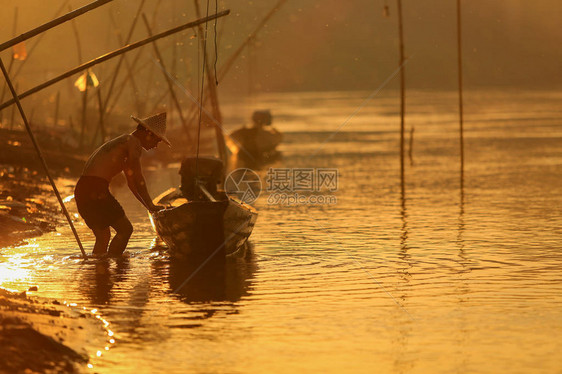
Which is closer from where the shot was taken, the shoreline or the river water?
the shoreline

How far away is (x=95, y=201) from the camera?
11086 mm

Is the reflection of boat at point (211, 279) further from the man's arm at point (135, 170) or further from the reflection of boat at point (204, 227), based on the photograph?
the man's arm at point (135, 170)

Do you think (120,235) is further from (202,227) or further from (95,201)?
(202,227)

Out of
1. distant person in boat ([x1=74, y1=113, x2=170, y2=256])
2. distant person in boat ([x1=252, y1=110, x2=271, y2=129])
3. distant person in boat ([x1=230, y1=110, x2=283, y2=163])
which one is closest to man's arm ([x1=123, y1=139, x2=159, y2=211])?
distant person in boat ([x1=74, y1=113, x2=170, y2=256])

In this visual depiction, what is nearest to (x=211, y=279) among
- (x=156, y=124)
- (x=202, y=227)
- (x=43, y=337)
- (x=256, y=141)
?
(x=202, y=227)

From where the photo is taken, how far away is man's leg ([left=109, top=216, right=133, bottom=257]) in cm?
1146

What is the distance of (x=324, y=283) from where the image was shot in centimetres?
1086

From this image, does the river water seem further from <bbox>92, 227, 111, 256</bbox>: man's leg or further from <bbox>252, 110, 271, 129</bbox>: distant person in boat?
<bbox>252, 110, 271, 129</bbox>: distant person in boat

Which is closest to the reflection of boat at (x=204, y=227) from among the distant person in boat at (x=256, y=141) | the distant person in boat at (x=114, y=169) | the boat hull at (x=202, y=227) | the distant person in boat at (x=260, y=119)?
the boat hull at (x=202, y=227)

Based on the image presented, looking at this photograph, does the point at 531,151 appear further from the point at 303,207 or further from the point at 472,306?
the point at 472,306

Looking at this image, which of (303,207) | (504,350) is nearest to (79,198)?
(504,350)

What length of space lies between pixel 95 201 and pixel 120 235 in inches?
28.3

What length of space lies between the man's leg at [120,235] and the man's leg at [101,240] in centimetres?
10

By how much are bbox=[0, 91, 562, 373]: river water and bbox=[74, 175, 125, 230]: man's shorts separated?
0.71 metres
